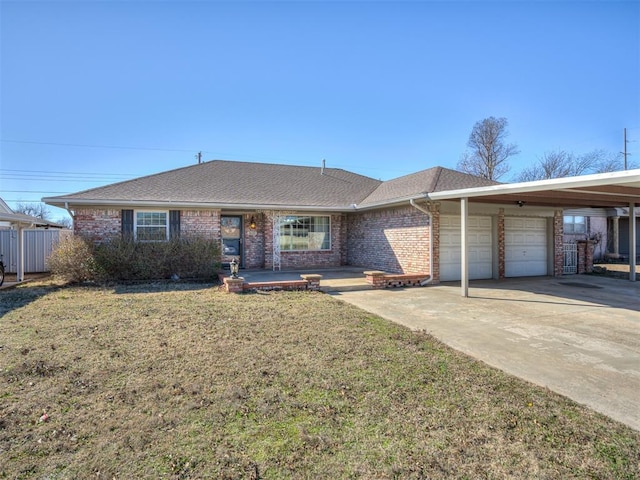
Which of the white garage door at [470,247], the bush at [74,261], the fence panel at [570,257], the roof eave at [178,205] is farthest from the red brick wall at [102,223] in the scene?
the fence panel at [570,257]

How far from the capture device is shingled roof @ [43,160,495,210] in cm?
1111

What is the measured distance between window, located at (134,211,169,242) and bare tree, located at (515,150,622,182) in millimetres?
31372

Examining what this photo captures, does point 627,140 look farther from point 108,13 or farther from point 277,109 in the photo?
point 108,13

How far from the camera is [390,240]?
11.9 meters

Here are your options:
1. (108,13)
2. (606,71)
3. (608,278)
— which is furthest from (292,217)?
(606,71)

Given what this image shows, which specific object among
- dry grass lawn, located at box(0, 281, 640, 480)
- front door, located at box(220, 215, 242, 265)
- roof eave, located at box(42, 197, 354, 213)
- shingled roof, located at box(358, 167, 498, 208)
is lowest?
dry grass lawn, located at box(0, 281, 640, 480)

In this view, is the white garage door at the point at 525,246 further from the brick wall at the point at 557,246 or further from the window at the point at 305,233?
the window at the point at 305,233

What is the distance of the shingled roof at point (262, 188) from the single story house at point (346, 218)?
4 cm

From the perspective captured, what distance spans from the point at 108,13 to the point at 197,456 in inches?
401

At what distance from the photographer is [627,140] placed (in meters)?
30.3

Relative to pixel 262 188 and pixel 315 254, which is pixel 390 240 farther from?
pixel 262 188

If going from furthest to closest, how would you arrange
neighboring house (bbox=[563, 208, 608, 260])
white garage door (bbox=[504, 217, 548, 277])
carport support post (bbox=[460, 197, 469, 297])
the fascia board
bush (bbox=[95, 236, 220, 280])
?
neighboring house (bbox=[563, 208, 608, 260]), white garage door (bbox=[504, 217, 548, 277]), bush (bbox=[95, 236, 220, 280]), carport support post (bbox=[460, 197, 469, 297]), the fascia board

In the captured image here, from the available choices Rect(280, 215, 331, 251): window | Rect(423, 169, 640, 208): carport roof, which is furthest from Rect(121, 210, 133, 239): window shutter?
Rect(423, 169, 640, 208): carport roof

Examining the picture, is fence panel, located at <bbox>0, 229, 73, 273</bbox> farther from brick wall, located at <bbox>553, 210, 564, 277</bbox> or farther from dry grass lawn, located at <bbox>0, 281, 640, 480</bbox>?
brick wall, located at <bbox>553, 210, 564, 277</bbox>
